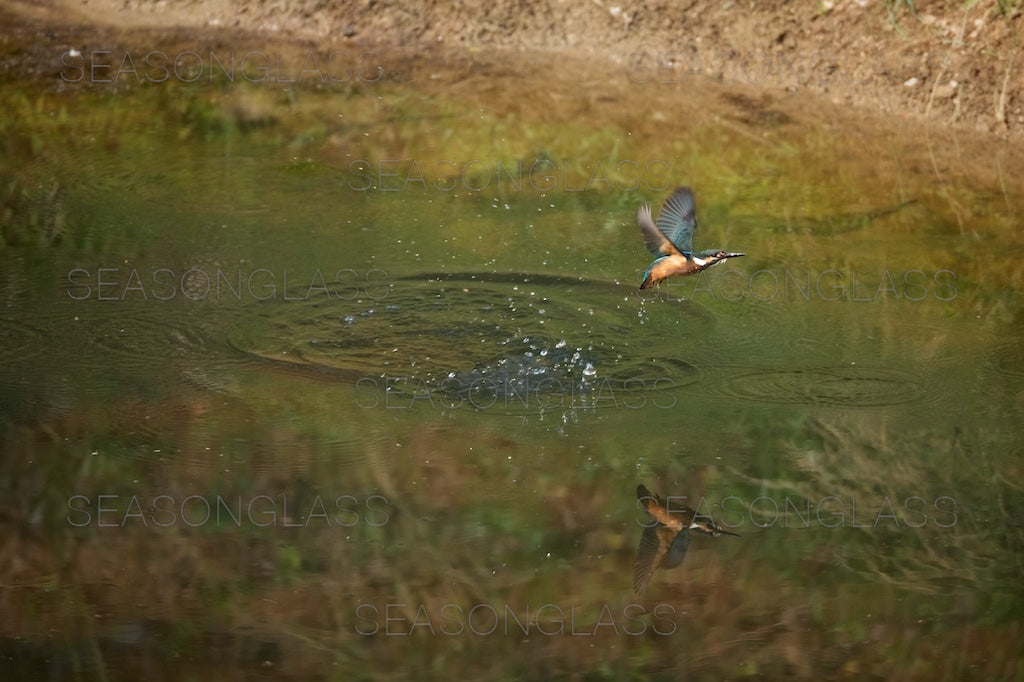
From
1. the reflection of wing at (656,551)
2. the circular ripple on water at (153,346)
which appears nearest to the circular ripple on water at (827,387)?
the reflection of wing at (656,551)

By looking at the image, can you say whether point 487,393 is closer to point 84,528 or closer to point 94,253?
point 84,528

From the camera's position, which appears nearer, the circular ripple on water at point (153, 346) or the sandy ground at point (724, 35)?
the circular ripple on water at point (153, 346)

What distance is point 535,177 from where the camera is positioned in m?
6.64

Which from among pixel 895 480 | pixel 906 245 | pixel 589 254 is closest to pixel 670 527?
pixel 895 480

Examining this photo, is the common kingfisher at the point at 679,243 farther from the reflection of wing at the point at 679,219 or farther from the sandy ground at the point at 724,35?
the sandy ground at the point at 724,35

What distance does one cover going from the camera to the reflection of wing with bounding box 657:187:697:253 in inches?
188

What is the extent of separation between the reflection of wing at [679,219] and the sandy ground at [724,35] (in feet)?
10.1

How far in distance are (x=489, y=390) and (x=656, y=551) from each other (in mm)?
1072

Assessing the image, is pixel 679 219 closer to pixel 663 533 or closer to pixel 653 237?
pixel 653 237

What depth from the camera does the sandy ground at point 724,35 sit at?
24.6ft

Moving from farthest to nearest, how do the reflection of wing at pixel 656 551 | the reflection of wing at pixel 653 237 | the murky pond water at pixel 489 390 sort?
the reflection of wing at pixel 653 237 → the reflection of wing at pixel 656 551 → the murky pond water at pixel 489 390

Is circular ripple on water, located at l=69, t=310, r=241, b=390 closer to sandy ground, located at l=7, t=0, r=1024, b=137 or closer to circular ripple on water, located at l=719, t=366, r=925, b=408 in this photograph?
circular ripple on water, located at l=719, t=366, r=925, b=408

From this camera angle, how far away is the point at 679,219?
189 inches

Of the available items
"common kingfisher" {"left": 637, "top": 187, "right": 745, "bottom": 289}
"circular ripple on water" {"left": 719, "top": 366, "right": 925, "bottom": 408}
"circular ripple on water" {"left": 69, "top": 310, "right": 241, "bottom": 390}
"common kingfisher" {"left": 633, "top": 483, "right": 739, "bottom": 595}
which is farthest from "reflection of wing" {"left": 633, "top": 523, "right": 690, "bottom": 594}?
"circular ripple on water" {"left": 69, "top": 310, "right": 241, "bottom": 390}
